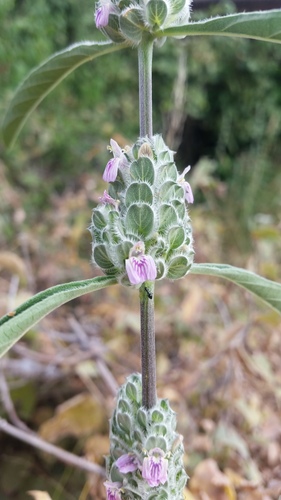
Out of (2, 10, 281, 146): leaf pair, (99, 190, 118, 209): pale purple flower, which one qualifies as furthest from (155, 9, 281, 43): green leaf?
(99, 190, 118, 209): pale purple flower

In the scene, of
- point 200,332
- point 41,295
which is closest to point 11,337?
point 41,295

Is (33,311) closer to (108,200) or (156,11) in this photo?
(108,200)

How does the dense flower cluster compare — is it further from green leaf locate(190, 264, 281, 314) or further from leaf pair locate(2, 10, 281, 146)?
green leaf locate(190, 264, 281, 314)

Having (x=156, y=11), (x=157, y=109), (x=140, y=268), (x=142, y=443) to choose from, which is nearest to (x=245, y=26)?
(x=156, y=11)

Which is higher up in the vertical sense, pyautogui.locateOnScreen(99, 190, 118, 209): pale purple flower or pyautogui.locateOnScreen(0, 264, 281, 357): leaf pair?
pyautogui.locateOnScreen(99, 190, 118, 209): pale purple flower

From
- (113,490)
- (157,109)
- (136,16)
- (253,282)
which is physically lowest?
(113,490)

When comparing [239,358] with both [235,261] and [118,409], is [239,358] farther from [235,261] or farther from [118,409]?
[235,261]

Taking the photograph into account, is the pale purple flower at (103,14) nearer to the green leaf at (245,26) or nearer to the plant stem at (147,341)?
the green leaf at (245,26)
